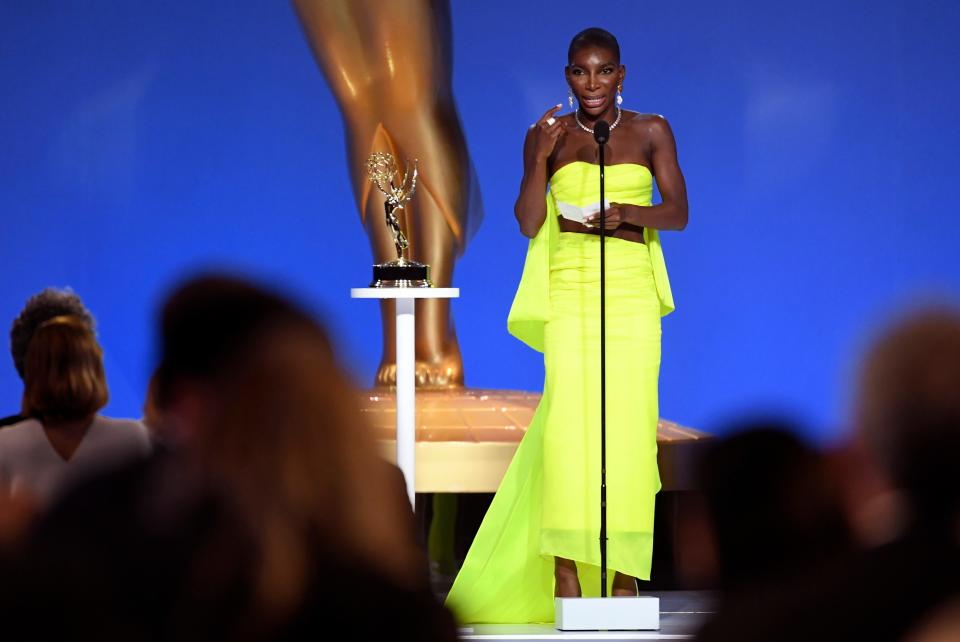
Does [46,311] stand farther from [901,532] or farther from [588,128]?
[901,532]

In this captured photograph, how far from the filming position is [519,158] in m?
7.02

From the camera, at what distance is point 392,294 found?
4.08 m

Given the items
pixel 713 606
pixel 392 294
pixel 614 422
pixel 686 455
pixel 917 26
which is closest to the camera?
pixel 713 606

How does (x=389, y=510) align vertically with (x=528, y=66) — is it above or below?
below

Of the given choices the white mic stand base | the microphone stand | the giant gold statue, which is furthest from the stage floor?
the giant gold statue

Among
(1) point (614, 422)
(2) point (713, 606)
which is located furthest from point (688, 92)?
(2) point (713, 606)

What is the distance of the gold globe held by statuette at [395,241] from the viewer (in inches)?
163

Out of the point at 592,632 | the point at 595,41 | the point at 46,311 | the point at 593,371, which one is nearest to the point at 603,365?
the point at 593,371

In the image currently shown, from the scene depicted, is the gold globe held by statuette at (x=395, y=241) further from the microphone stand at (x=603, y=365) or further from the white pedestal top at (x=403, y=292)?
the microphone stand at (x=603, y=365)

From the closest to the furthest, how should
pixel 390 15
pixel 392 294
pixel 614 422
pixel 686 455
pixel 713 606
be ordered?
pixel 713 606 < pixel 614 422 < pixel 392 294 < pixel 686 455 < pixel 390 15

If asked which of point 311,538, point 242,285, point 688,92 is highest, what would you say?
point 688,92

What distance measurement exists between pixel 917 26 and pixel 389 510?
5.79m

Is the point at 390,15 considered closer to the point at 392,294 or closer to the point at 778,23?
the point at 392,294

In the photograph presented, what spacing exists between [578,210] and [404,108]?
4.77 ft
